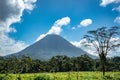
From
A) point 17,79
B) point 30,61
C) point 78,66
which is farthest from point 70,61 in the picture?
point 17,79

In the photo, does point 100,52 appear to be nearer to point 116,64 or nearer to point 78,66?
point 78,66

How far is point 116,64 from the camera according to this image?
8800 centimetres

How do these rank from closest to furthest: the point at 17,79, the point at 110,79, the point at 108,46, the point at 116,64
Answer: the point at 17,79 < the point at 110,79 < the point at 108,46 < the point at 116,64

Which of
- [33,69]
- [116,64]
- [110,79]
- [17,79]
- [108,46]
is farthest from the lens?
[116,64]

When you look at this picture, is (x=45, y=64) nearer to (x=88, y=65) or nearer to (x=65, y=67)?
(x=65, y=67)

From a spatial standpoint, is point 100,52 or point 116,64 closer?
point 100,52

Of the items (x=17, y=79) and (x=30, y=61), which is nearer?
(x=17, y=79)

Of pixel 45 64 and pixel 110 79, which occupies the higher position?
pixel 45 64

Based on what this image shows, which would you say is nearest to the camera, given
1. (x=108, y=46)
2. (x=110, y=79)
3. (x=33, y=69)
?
(x=110, y=79)

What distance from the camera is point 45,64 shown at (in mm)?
84250

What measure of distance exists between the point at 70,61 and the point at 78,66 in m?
3.77

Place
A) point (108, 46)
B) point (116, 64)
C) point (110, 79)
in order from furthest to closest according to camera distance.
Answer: point (116, 64) → point (108, 46) → point (110, 79)

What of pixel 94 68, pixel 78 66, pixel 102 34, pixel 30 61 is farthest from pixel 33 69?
pixel 102 34

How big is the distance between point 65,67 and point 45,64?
23.5 feet
